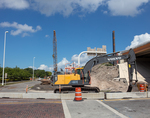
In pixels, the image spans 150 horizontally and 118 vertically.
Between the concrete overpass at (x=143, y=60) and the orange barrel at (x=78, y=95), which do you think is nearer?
the orange barrel at (x=78, y=95)

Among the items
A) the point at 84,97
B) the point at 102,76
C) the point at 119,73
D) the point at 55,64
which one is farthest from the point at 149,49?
the point at 55,64

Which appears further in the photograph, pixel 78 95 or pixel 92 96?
pixel 92 96

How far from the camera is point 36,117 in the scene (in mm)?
6824

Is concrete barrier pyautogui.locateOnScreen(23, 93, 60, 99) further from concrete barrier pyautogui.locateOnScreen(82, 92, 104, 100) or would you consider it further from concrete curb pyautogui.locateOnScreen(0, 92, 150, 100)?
concrete barrier pyautogui.locateOnScreen(82, 92, 104, 100)

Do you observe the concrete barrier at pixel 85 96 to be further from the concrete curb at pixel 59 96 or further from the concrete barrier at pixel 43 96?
the concrete barrier at pixel 43 96

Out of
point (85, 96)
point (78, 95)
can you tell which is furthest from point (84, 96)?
point (78, 95)

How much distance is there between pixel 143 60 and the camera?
4125 cm

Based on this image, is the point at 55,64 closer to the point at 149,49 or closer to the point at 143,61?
the point at 143,61

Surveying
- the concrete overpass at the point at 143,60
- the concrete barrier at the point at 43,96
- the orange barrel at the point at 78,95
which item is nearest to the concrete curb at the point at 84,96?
the concrete barrier at the point at 43,96

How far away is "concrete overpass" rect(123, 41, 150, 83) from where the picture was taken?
1202 inches

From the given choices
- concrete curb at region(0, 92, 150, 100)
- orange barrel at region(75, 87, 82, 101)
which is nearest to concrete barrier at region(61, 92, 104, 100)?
concrete curb at region(0, 92, 150, 100)

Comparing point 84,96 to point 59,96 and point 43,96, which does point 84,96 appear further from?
point 43,96

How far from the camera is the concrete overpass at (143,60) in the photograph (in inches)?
1202

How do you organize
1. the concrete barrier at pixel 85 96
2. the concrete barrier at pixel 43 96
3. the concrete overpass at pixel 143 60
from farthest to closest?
1. the concrete overpass at pixel 143 60
2. the concrete barrier at pixel 43 96
3. the concrete barrier at pixel 85 96
